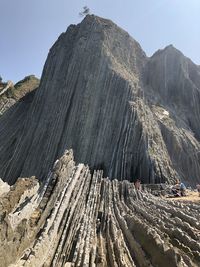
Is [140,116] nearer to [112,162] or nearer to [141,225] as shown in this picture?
[112,162]

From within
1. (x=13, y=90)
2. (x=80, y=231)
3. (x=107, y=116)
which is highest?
(x=13, y=90)

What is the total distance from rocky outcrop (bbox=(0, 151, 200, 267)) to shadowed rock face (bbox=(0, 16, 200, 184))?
17980mm

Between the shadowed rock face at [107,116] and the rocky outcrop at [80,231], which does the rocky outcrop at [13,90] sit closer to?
the shadowed rock face at [107,116]

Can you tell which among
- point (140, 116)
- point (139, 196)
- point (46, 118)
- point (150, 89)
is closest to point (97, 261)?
point (139, 196)

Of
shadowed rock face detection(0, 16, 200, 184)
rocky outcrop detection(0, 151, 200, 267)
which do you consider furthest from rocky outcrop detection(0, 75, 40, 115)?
rocky outcrop detection(0, 151, 200, 267)

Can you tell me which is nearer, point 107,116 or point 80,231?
point 80,231

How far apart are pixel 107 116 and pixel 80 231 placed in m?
28.8

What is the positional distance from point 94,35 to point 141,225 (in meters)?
42.6

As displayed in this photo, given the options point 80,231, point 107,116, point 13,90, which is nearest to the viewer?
point 80,231

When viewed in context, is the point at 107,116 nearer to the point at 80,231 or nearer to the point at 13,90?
the point at 80,231

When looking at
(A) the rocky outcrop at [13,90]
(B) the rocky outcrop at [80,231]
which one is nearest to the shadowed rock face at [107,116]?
(A) the rocky outcrop at [13,90]

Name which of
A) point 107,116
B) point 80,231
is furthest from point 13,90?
point 80,231

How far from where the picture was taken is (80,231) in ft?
43.8

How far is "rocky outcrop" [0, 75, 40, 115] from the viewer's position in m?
64.2
